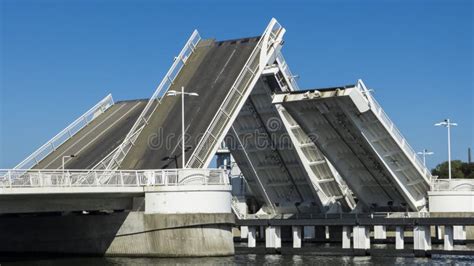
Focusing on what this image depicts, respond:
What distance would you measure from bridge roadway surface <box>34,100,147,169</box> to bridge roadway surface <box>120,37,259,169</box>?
4341 mm

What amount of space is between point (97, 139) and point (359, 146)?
18.1 meters

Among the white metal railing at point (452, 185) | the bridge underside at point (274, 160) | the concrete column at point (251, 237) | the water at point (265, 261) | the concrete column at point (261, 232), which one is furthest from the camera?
the concrete column at point (261, 232)

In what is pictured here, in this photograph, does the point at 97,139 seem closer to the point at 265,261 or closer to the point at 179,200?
the point at 179,200

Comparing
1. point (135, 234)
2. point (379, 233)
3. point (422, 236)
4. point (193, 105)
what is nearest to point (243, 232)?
point (379, 233)

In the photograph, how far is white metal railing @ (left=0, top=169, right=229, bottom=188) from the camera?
40.7 meters

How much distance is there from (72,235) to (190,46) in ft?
49.8

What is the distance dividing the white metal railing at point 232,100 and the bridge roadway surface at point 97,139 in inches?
347

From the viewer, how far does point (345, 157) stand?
5578 centimetres

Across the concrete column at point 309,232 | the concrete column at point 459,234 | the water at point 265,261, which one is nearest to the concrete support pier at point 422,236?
the water at point 265,261

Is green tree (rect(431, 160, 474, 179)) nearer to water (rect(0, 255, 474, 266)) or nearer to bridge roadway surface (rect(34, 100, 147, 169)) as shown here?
bridge roadway surface (rect(34, 100, 147, 169))

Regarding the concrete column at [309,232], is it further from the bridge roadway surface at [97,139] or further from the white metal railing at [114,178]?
the white metal railing at [114,178]

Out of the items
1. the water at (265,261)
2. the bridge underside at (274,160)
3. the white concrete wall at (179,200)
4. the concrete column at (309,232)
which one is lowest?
the water at (265,261)

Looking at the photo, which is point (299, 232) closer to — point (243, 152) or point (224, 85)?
point (243, 152)

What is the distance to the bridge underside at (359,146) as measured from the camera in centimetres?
5053
